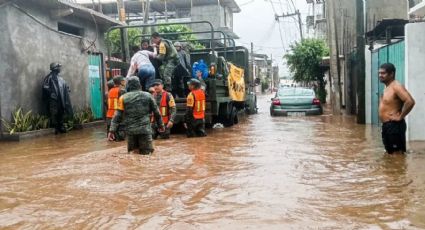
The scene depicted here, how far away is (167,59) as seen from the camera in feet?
35.2

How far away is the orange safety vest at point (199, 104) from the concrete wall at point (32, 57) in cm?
474

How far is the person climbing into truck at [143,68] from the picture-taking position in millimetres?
10266

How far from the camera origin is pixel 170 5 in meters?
37.5

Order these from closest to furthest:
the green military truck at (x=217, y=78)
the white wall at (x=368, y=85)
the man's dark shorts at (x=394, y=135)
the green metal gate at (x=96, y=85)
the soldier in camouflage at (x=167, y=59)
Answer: the man's dark shorts at (x=394, y=135) → the soldier in camouflage at (x=167, y=59) → the green military truck at (x=217, y=78) → the white wall at (x=368, y=85) → the green metal gate at (x=96, y=85)

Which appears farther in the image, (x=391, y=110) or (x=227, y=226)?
(x=391, y=110)

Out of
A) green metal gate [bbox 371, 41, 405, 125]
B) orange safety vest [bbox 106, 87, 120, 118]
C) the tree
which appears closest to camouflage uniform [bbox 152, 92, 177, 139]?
orange safety vest [bbox 106, 87, 120, 118]

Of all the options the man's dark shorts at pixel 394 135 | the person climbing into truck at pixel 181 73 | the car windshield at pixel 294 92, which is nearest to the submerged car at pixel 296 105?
the car windshield at pixel 294 92

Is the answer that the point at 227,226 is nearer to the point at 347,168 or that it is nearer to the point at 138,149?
the point at 347,168

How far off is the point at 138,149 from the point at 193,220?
142 inches

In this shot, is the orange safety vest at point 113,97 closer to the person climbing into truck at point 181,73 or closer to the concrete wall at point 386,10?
the person climbing into truck at point 181,73

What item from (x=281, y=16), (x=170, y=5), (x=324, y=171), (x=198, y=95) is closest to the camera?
(x=324, y=171)

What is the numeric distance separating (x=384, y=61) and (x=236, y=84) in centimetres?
423

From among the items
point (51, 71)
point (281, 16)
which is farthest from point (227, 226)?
point (281, 16)

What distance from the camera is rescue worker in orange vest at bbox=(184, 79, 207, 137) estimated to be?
33.2ft
